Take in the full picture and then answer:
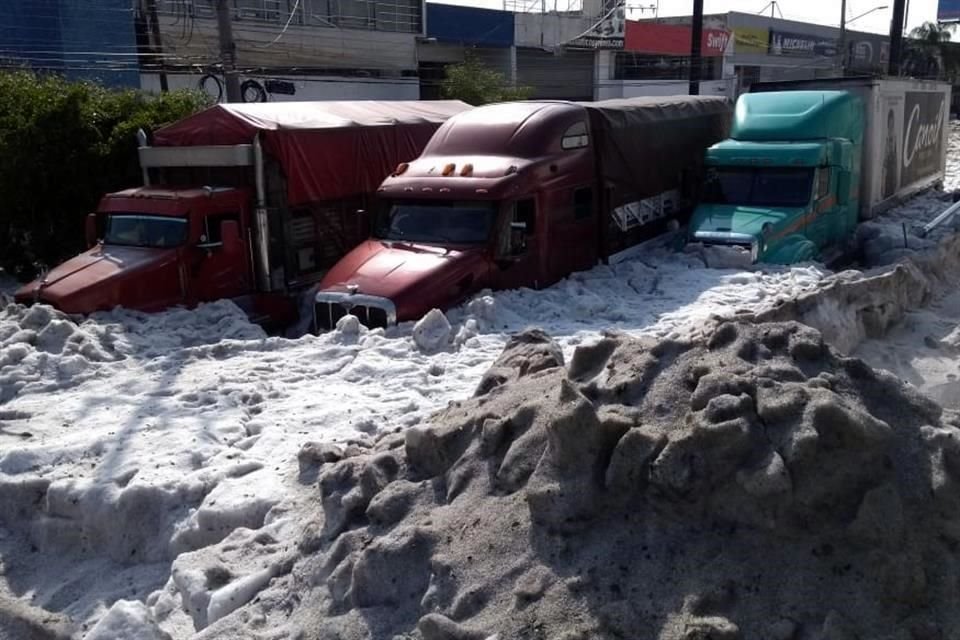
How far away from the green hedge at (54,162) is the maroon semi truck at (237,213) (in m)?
1.46

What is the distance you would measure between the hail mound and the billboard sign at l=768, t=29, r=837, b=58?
52223mm

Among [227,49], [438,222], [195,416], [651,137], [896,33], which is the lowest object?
[195,416]

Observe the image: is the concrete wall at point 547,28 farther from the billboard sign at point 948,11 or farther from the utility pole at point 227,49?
the billboard sign at point 948,11

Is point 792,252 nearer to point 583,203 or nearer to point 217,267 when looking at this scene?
point 583,203

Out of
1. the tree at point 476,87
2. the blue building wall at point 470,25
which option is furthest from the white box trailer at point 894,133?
the blue building wall at point 470,25

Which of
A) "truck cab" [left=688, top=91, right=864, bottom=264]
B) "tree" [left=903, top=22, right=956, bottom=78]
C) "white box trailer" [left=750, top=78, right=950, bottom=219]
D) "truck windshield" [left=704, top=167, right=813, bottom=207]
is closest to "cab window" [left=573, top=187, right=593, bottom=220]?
"truck cab" [left=688, top=91, right=864, bottom=264]

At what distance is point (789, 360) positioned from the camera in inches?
185

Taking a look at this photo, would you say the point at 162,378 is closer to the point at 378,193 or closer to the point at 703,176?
the point at 378,193

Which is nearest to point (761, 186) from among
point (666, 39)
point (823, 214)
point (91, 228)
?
point (823, 214)

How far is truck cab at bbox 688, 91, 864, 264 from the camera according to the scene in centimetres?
1276

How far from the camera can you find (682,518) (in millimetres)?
4113

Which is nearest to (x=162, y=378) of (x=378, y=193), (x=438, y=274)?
(x=438, y=274)

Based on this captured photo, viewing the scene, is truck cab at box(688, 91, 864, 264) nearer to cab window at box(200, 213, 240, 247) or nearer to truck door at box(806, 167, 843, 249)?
truck door at box(806, 167, 843, 249)

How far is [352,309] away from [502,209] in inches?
85.2
